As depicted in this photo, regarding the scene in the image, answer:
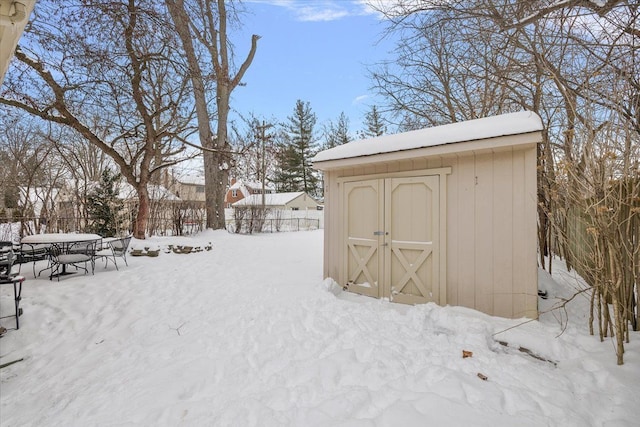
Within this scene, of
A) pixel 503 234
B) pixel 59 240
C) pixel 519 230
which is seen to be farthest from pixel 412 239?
pixel 59 240

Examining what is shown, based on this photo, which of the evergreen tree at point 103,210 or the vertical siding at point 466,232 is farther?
the evergreen tree at point 103,210

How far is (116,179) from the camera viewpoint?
907 cm

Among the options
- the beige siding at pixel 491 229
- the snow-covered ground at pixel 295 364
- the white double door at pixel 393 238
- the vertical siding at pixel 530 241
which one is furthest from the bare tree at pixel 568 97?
the white double door at pixel 393 238

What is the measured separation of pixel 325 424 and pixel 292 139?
2726cm

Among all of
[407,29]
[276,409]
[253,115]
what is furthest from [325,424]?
[253,115]

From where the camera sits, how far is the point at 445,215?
3895mm

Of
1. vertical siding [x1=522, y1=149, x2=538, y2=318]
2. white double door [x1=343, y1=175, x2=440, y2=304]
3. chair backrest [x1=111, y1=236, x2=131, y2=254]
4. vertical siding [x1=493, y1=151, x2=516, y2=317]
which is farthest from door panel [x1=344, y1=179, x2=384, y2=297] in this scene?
chair backrest [x1=111, y1=236, x2=131, y2=254]

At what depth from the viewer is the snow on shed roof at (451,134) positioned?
3.30 metres

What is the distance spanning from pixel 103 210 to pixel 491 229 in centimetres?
968

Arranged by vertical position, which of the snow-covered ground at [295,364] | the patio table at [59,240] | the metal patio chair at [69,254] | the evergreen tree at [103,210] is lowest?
the snow-covered ground at [295,364]

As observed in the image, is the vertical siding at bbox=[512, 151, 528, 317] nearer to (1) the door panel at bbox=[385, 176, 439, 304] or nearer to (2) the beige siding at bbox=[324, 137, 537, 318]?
(2) the beige siding at bbox=[324, 137, 537, 318]

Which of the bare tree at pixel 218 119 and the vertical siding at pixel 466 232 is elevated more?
the bare tree at pixel 218 119

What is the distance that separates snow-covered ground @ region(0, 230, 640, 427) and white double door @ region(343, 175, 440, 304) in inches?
11.2

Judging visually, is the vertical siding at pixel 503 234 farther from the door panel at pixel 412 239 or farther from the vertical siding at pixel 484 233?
the door panel at pixel 412 239
